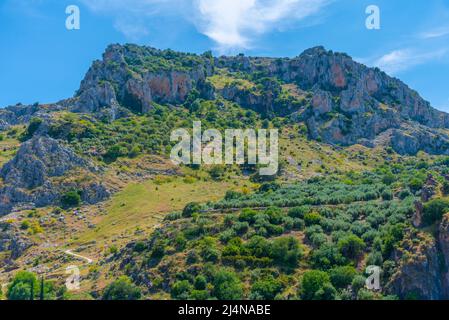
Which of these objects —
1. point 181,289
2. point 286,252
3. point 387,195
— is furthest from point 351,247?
point 387,195

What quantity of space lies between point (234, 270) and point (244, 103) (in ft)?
304

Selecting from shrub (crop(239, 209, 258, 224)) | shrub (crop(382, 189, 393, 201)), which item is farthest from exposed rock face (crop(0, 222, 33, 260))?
shrub (crop(382, 189, 393, 201))

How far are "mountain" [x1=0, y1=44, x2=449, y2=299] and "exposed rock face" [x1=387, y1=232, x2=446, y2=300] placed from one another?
4.1 inches

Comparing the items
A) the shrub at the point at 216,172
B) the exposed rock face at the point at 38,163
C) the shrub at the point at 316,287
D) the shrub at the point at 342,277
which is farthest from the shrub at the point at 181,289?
the shrub at the point at 216,172

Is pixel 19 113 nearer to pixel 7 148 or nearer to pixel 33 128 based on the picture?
pixel 33 128

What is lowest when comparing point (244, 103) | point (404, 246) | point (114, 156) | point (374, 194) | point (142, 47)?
point (404, 246)

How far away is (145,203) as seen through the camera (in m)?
67.8

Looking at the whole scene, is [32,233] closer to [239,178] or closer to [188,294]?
[188,294]

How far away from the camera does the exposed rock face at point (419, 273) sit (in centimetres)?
3397

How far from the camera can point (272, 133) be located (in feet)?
353

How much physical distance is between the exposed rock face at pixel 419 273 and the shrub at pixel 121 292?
22.5m

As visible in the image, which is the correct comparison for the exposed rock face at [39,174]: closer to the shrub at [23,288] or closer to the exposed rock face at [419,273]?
the shrub at [23,288]

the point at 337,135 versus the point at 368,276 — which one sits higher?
the point at 337,135

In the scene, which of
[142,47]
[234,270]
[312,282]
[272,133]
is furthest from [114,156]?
[142,47]
